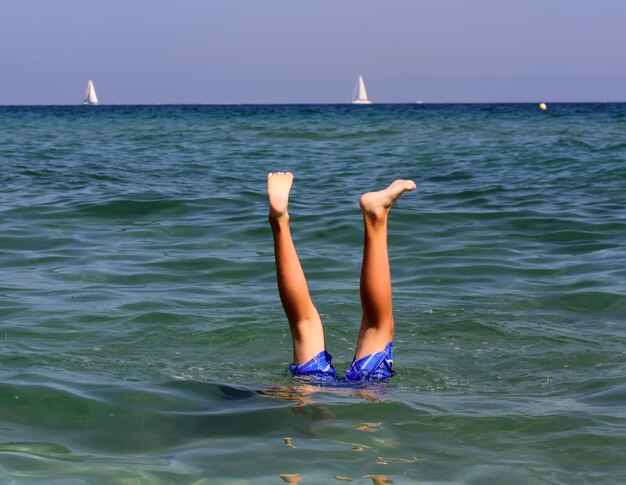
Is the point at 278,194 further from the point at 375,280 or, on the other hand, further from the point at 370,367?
the point at 370,367

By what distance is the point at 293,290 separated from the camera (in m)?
4.89

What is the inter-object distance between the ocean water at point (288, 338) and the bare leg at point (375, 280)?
0.27 meters

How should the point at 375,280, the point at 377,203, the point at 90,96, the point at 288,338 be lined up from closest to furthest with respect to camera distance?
the point at 375,280, the point at 377,203, the point at 288,338, the point at 90,96

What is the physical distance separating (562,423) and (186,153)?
17.5 m

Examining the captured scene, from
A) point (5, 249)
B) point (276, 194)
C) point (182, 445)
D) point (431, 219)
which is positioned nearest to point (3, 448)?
point (182, 445)

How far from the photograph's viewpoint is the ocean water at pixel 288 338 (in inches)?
151

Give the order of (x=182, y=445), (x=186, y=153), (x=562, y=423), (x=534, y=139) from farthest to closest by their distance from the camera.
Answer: (x=534, y=139), (x=186, y=153), (x=562, y=423), (x=182, y=445)

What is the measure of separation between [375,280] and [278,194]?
2.32ft

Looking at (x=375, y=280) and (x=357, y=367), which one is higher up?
(x=375, y=280)

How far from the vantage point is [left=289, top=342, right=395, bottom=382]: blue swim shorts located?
16.3ft

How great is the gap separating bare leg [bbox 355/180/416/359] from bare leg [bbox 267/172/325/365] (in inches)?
10.5

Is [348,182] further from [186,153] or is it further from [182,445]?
[182,445]

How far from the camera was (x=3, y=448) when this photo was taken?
3.85 m

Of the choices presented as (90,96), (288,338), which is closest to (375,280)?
(288,338)
